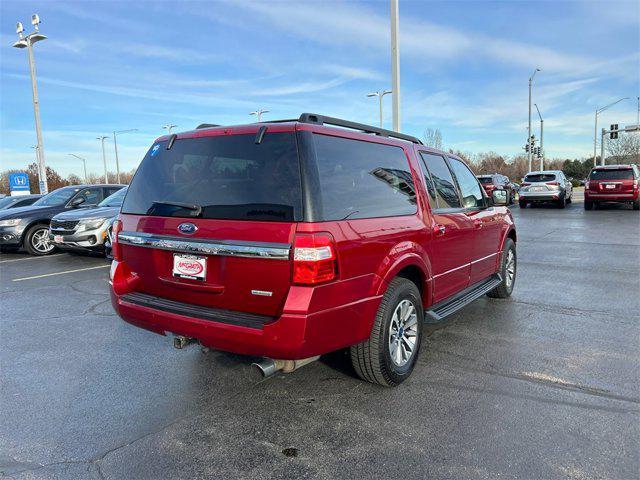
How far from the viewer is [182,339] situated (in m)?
3.43

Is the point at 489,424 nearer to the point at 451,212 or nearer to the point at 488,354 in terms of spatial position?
the point at 488,354

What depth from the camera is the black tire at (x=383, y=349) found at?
3.42 meters

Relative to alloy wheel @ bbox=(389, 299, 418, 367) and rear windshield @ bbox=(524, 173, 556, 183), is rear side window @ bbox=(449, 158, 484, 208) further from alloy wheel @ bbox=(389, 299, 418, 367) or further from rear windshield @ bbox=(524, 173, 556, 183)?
rear windshield @ bbox=(524, 173, 556, 183)

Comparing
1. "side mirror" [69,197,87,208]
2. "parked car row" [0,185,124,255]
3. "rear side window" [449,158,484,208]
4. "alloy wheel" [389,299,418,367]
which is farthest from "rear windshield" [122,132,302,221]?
"side mirror" [69,197,87,208]

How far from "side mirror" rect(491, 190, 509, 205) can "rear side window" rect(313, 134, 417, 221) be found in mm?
2173

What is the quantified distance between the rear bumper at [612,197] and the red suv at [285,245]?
61.2 feet

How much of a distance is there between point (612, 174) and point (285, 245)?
20.8 metres

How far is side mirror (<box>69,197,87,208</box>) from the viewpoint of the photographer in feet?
37.8

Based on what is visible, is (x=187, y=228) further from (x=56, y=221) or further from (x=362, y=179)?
(x=56, y=221)

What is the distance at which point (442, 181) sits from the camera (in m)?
4.76

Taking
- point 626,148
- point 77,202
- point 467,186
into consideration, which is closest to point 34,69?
point 77,202

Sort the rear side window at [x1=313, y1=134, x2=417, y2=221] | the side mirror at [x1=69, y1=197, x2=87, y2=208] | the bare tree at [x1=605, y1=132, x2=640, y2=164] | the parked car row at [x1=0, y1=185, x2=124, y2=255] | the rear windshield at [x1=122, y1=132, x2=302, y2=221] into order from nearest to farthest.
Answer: the rear windshield at [x1=122, y1=132, x2=302, y2=221] → the rear side window at [x1=313, y1=134, x2=417, y2=221] → the parked car row at [x1=0, y1=185, x2=124, y2=255] → the side mirror at [x1=69, y1=197, x2=87, y2=208] → the bare tree at [x1=605, y1=132, x2=640, y2=164]

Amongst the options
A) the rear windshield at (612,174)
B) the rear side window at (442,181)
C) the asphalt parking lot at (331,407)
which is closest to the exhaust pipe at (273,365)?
the asphalt parking lot at (331,407)

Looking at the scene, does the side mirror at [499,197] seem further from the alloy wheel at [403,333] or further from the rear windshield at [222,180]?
the rear windshield at [222,180]
